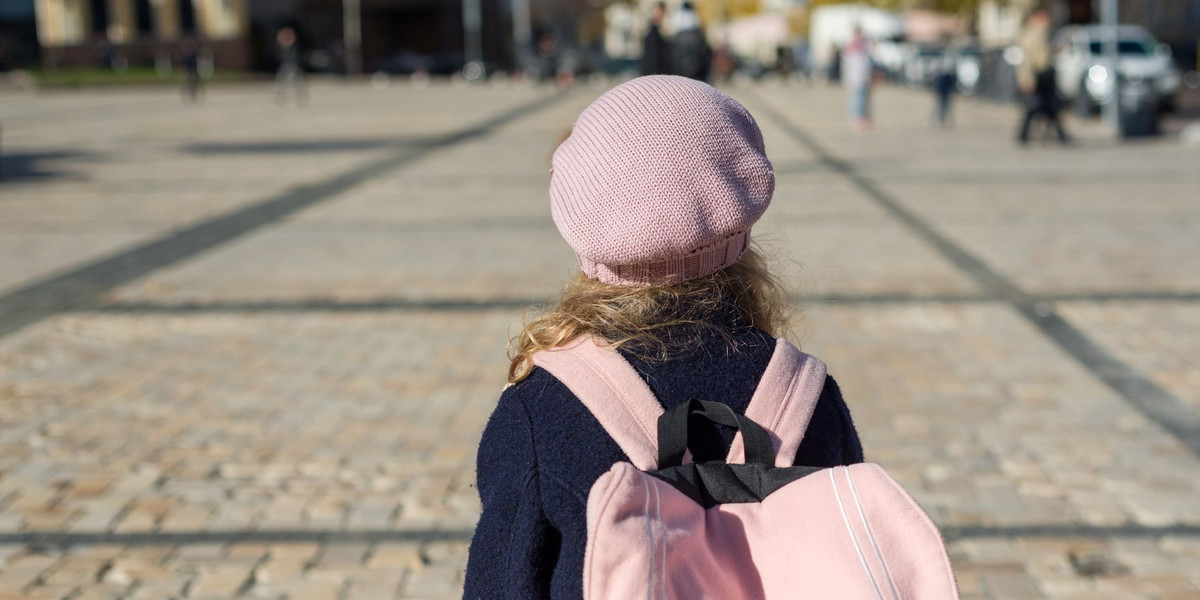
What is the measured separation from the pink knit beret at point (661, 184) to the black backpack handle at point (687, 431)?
0.19 m

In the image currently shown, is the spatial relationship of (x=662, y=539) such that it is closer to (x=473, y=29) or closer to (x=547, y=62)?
(x=547, y=62)

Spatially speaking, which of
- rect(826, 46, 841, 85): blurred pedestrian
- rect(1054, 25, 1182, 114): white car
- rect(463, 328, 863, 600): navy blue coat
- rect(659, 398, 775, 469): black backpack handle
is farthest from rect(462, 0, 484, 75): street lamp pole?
rect(659, 398, 775, 469): black backpack handle

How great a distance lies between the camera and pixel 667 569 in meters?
1.36

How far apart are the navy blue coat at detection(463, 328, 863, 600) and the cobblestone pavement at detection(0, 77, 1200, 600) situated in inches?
27.0

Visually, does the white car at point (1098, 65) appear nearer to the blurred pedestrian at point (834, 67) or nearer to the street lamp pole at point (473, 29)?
the blurred pedestrian at point (834, 67)

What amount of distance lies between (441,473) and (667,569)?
3398mm

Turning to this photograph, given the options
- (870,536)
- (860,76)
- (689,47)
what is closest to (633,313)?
(870,536)

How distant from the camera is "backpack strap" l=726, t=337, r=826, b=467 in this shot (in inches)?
60.9

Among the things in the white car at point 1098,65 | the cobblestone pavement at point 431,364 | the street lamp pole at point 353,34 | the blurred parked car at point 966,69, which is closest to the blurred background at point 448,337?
the cobblestone pavement at point 431,364

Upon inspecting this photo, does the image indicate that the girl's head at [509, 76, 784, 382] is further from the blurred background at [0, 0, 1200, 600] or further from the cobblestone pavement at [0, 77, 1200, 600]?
the cobblestone pavement at [0, 77, 1200, 600]

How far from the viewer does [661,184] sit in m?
1.53

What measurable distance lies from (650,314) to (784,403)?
0.65 ft

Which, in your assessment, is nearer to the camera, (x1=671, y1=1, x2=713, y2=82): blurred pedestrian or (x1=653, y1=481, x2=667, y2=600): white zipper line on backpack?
(x1=653, y1=481, x2=667, y2=600): white zipper line on backpack

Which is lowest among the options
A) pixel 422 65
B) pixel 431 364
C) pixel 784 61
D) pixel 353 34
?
pixel 431 364
